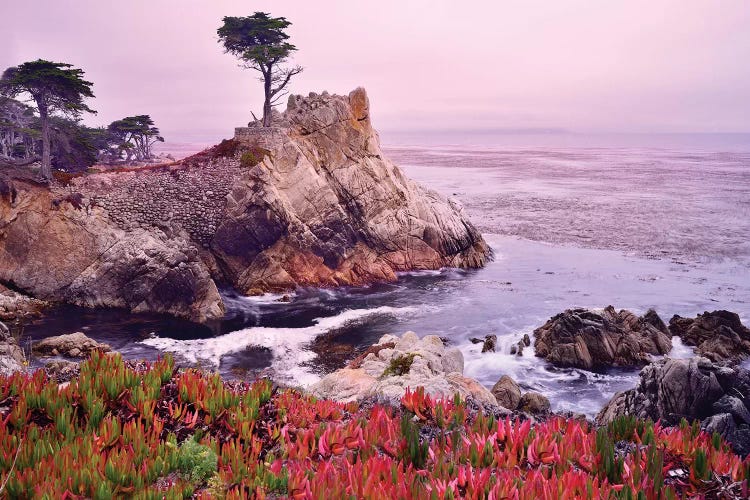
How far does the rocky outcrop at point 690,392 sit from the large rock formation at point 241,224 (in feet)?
69.6

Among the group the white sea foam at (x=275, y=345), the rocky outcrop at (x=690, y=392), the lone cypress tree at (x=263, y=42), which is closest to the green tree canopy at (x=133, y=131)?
the lone cypress tree at (x=263, y=42)

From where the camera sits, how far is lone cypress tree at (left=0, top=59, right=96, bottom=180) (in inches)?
1240

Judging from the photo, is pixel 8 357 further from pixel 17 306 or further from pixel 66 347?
pixel 17 306

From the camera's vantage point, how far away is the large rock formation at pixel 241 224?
91.1 feet

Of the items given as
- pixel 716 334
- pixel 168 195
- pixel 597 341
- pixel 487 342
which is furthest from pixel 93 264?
pixel 716 334

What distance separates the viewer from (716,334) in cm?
2294

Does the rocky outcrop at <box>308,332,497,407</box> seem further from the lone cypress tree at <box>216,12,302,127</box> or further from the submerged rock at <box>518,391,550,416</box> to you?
the lone cypress tree at <box>216,12,302,127</box>

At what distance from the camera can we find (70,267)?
2819 cm

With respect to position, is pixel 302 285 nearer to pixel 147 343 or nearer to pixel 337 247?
pixel 337 247

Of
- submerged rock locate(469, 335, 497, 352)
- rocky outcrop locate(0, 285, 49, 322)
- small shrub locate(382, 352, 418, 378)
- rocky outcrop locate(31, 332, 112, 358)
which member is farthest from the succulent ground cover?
rocky outcrop locate(0, 285, 49, 322)

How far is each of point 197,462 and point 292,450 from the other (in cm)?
85

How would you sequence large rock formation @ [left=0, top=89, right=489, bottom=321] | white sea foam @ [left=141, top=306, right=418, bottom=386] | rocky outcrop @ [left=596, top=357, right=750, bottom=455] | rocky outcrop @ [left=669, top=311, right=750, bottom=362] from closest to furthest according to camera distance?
1. rocky outcrop @ [left=596, top=357, right=750, bottom=455]
2. white sea foam @ [left=141, top=306, right=418, bottom=386]
3. rocky outcrop @ [left=669, top=311, right=750, bottom=362]
4. large rock formation @ [left=0, top=89, right=489, bottom=321]

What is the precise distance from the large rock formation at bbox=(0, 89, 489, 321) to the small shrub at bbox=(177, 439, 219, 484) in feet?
77.0

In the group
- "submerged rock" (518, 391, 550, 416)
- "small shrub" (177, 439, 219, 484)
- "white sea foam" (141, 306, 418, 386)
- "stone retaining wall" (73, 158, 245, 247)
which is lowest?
"white sea foam" (141, 306, 418, 386)
